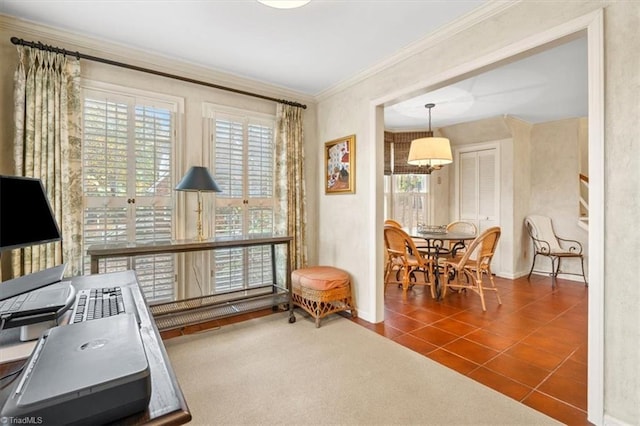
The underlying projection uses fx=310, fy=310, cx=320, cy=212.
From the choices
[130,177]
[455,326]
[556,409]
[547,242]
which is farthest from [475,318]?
[130,177]

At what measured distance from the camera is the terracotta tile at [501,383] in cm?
199

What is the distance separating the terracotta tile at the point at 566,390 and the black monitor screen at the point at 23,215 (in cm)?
295

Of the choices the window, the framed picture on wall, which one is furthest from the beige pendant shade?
the window

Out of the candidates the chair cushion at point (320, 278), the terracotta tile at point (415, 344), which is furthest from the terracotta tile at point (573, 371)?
the chair cushion at point (320, 278)

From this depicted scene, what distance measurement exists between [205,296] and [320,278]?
3.76 feet

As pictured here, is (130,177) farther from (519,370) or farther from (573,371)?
(573,371)

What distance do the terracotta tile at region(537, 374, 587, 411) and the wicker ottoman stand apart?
5.57ft

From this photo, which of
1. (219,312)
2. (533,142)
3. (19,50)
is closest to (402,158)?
(533,142)

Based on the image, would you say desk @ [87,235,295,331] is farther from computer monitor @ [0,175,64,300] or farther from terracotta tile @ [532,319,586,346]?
terracotta tile @ [532,319,586,346]

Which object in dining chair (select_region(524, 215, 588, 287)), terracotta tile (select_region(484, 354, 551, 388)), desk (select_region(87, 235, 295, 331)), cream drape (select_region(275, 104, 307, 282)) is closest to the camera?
terracotta tile (select_region(484, 354, 551, 388))

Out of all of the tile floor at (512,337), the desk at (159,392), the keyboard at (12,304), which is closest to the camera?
the desk at (159,392)

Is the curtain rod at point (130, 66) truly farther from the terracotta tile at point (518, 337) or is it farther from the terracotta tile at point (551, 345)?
the terracotta tile at point (551, 345)

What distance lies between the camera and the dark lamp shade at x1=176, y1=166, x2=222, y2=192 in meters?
2.71

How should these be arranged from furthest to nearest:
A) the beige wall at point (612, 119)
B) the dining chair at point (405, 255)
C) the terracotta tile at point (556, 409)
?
the dining chair at point (405, 255) → the terracotta tile at point (556, 409) → the beige wall at point (612, 119)
